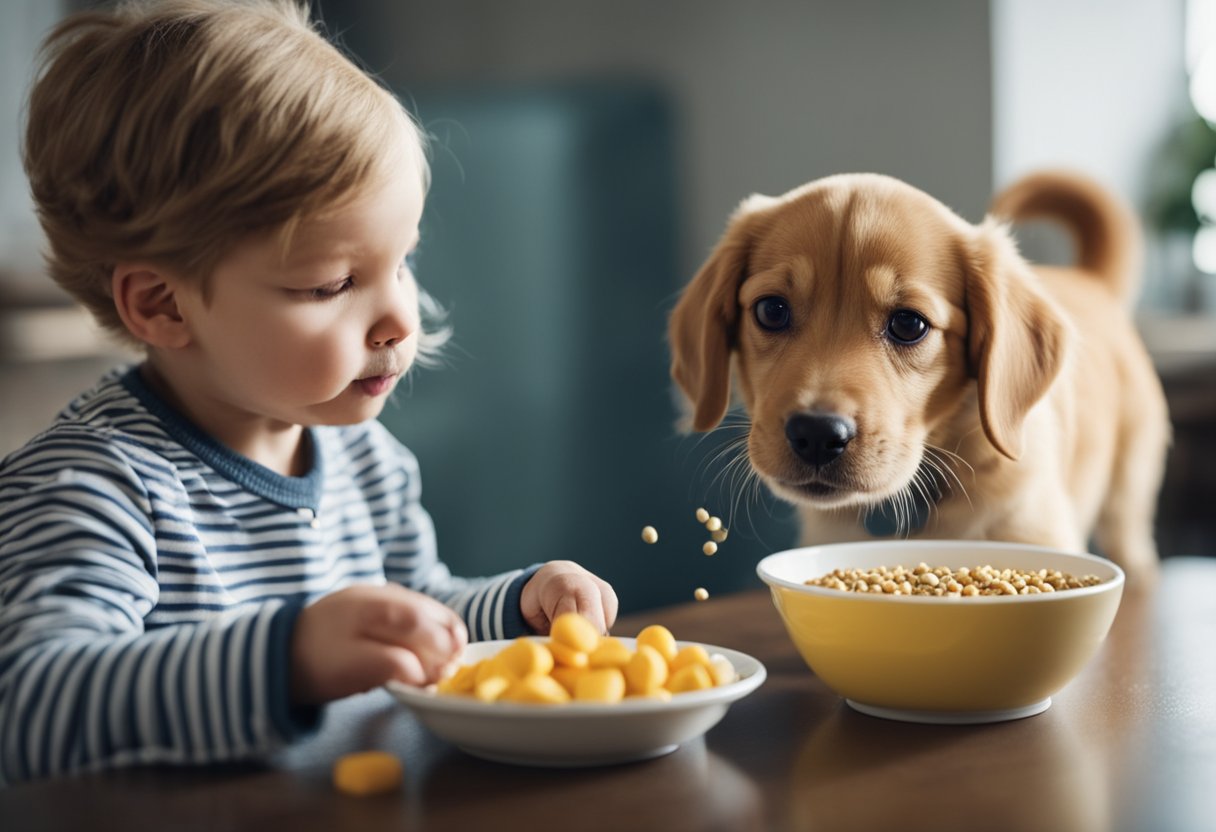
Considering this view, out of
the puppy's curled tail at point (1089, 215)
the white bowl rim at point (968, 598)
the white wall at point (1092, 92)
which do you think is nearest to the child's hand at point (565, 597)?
the white bowl rim at point (968, 598)

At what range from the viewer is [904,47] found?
2.70 m

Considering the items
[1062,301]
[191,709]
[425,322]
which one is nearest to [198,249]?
[191,709]

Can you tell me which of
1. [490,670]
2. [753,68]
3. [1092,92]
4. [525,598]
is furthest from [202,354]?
[1092,92]

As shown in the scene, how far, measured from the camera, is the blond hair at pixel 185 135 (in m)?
0.95

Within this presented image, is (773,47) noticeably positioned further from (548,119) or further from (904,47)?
(548,119)

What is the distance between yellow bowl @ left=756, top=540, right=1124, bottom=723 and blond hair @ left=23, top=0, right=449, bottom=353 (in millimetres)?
480

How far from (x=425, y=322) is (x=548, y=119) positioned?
1.83 ft

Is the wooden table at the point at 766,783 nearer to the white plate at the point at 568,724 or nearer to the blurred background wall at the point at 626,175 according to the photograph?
the white plate at the point at 568,724

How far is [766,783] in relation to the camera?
72cm

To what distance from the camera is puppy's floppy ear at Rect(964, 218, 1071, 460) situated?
1.21 metres

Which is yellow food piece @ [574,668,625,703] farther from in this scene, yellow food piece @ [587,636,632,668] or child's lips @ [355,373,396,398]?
child's lips @ [355,373,396,398]

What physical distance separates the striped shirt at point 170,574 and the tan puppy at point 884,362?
0.32m

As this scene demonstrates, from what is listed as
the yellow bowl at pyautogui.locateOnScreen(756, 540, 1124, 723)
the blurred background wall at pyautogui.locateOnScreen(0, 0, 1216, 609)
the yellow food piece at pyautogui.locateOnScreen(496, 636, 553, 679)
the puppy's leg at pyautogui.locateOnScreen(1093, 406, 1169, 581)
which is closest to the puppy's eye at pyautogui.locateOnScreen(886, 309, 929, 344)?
the yellow bowl at pyautogui.locateOnScreen(756, 540, 1124, 723)

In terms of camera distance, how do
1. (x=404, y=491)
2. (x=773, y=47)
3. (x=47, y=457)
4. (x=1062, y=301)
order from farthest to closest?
(x=773, y=47) < (x=1062, y=301) < (x=404, y=491) < (x=47, y=457)
